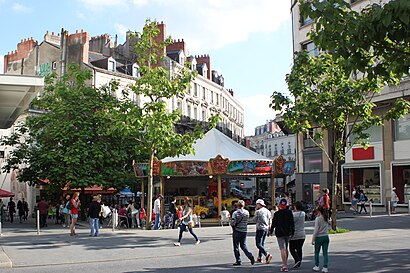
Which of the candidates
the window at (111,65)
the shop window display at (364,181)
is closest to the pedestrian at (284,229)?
the shop window display at (364,181)

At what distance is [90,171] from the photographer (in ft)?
90.4

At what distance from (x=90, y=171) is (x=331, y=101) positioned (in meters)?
15.2

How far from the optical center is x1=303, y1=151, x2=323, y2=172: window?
108 feet

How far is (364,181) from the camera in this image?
3009cm

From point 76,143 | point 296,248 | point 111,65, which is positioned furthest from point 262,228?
point 111,65

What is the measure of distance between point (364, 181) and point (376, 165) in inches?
70.7

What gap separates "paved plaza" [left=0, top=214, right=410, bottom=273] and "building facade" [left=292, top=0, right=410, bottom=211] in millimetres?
8662

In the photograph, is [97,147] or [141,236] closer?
[141,236]

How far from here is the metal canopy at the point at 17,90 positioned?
12.4m

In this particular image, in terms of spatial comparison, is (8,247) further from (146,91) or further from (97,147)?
(97,147)

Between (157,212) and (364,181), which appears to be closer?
(157,212)

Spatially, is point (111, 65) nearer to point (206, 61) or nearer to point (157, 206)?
point (206, 61)

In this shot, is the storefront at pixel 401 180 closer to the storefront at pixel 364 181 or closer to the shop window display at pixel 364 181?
the storefront at pixel 364 181

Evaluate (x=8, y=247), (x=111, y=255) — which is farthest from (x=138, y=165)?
(x=111, y=255)
